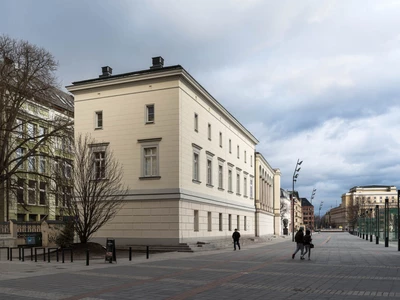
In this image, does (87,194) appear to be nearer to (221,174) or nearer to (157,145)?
(157,145)

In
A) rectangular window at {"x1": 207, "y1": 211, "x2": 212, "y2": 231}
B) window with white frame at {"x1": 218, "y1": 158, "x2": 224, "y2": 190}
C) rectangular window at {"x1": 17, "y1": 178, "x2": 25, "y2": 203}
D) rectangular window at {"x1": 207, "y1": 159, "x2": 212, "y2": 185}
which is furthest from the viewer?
window with white frame at {"x1": 218, "y1": 158, "x2": 224, "y2": 190}

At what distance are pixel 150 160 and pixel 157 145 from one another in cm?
142

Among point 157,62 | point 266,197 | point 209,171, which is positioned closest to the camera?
point 157,62

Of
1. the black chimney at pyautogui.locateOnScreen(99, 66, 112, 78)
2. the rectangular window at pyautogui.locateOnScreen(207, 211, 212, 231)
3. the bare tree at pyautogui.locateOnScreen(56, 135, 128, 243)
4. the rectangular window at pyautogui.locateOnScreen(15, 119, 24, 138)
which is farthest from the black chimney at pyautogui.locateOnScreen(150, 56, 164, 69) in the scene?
the rectangular window at pyautogui.locateOnScreen(207, 211, 212, 231)

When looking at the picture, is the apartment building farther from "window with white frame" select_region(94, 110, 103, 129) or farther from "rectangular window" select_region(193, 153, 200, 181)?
"window with white frame" select_region(94, 110, 103, 129)

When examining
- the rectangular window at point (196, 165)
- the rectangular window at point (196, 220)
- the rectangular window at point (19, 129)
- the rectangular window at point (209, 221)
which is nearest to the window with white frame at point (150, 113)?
the rectangular window at point (196, 165)

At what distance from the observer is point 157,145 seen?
35.7 m

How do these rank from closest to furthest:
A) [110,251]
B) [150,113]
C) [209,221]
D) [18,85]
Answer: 1. [110,251]
2. [18,85]
3. [150,113]
4. [209,221]

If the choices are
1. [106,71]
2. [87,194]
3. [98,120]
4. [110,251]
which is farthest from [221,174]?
[110,251]

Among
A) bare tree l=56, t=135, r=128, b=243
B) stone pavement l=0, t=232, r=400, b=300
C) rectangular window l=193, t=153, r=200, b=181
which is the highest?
rectangular window l=193, t=153, r=200, b=181

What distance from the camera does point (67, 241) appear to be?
30734mm

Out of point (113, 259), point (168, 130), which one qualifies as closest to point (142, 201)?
point (168, 130)

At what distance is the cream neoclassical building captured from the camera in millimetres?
34688

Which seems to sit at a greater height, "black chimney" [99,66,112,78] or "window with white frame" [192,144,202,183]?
"black chimney" [99,66,112,78]
